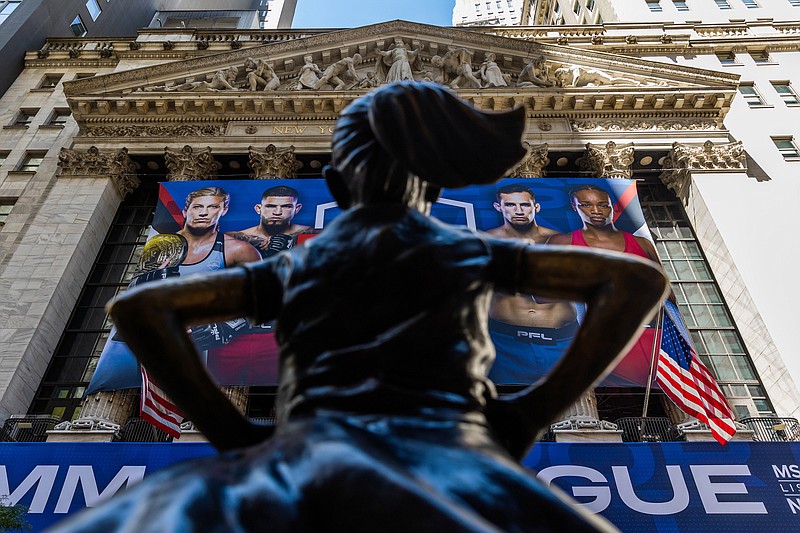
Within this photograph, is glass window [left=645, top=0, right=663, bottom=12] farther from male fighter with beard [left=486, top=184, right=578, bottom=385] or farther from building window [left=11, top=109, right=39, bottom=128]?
building window [left=11, top=109, right=39, bottom=128]

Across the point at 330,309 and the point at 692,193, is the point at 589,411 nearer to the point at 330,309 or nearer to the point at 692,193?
the point at 692,193

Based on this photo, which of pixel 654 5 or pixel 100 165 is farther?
pixel 654 5

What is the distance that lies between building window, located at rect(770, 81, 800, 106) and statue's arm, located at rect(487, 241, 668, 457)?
86.4 feet

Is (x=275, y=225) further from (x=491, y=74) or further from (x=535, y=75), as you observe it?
(x=535, y=75)

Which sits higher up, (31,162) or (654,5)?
(654,5)

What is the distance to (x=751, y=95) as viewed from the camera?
941 inches

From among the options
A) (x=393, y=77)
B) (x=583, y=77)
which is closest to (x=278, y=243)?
(x=393, y=77)

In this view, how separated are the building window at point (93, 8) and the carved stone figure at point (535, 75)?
24.2 metres

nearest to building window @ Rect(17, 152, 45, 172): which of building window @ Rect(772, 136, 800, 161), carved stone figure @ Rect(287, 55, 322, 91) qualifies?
carved stone figure @ Rect(287, 55, 322, 91)

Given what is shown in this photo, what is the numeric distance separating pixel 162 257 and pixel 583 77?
1661 centimetres

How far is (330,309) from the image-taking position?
1.73 meters

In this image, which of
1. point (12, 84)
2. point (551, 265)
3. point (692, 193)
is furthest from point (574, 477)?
point (12, 84)

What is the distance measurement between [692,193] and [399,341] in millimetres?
20803

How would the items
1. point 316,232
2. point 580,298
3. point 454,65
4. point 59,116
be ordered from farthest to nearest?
point 59,116
point 454,65
point 316,232
point 580,298
